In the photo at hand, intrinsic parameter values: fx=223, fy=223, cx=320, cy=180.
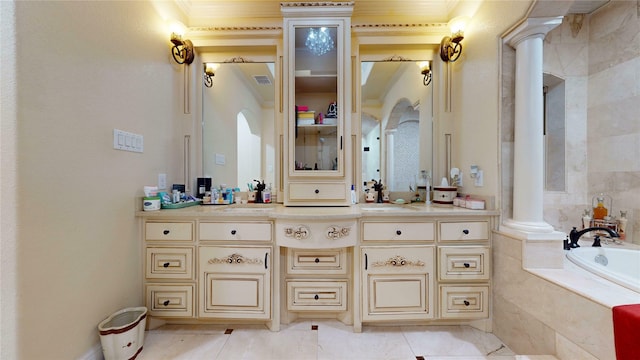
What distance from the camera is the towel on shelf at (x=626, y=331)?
33.9 inches

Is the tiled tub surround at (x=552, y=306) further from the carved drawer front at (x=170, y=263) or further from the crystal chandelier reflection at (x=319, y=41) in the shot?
the carved drawer front at (x=170, y=263)

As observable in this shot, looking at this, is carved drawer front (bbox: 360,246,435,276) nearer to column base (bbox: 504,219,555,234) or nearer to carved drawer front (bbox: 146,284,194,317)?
column base (bbox: 504,219,555,234)

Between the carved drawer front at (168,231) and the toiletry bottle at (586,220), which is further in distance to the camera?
the toiletry bottle at (586,220)

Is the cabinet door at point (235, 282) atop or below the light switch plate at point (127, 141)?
below

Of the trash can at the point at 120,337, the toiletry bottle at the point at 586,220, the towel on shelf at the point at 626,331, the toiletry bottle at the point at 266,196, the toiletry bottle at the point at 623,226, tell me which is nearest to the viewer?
the towel on shelf at the point at 626,331

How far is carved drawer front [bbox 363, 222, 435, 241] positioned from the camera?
5.15 feet

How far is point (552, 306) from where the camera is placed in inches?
47.4

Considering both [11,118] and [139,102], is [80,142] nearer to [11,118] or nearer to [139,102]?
[11,118]

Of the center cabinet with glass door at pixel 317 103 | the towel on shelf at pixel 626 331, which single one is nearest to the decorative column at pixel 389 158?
the center cabinet with glass door at pixel 317 103

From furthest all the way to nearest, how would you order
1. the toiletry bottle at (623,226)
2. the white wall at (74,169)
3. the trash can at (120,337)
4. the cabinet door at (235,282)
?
the toiletry bottle at (623,226) → the cabinet door at (235,282) → the trash can at (120,337) → the white wall at (74,169)

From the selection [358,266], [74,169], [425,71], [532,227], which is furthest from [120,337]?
[425,71]

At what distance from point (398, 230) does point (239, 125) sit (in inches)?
68.4

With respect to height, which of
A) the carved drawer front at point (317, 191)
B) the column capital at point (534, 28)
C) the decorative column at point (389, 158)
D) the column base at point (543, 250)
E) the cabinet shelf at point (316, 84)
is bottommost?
the column base at point (543, 250)

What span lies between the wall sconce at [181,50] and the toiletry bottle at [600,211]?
3.82 metres
